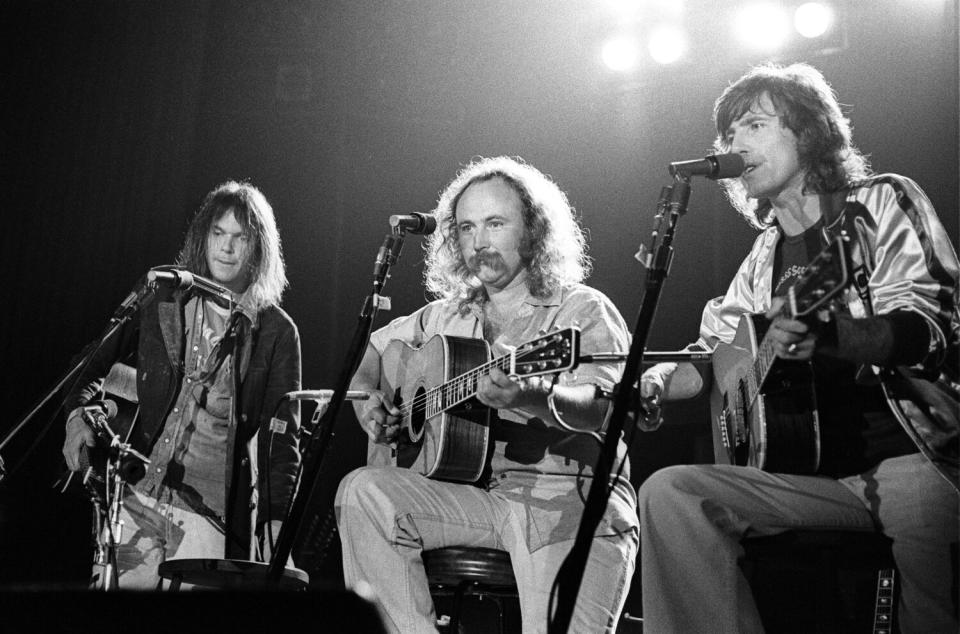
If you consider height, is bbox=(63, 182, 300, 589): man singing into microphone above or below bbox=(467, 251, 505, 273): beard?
below

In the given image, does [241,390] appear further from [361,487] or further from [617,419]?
[617,419]

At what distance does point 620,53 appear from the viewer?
485 cm

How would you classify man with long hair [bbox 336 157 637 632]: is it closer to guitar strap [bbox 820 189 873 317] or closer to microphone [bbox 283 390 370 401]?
microphone [bbox 283 390 370 401]

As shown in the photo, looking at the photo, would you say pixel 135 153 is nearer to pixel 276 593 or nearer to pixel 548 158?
pixel 548 158

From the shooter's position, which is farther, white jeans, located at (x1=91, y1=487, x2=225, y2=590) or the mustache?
white jeans, located at (x1=91, y1=487, x2=225, y2=590)

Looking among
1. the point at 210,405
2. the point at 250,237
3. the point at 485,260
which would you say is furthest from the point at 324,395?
the point at 250,237

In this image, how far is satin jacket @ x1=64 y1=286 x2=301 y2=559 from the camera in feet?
12.0

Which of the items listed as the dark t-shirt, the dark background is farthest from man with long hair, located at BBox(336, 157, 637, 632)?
the dark background

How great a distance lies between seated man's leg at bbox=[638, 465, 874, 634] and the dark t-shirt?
3.1 inches

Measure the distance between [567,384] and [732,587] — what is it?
0.81m

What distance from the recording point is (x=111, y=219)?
16.6ft

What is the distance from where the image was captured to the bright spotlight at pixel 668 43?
→ 184 inches

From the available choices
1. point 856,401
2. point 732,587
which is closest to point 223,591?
point 732,587

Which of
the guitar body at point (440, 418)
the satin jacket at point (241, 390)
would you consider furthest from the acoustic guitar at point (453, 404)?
the satin jacket at point (241, 390)
